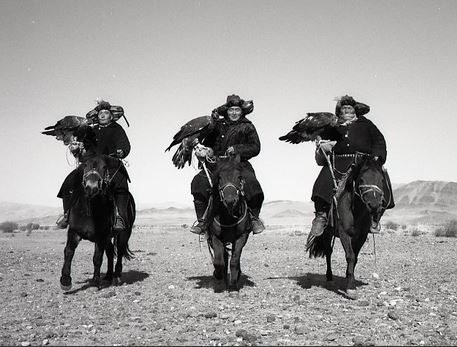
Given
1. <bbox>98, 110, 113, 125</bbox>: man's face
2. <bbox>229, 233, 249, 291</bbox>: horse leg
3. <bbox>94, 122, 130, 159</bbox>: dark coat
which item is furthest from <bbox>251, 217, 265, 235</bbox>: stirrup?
<bbox>98, 110, 113, 125</bbox>: man's face

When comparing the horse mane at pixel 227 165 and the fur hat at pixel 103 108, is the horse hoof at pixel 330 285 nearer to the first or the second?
the horse mane at pixel 227 165

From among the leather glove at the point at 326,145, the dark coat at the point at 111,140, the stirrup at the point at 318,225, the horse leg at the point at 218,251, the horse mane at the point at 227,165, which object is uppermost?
the dark coat at the point at 111,140

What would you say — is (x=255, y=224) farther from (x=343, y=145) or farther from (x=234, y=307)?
(x=343, y=145)

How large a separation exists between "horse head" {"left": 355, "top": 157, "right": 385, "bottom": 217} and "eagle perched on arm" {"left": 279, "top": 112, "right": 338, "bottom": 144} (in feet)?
3.77

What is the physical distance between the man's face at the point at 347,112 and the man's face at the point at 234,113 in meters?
1.86

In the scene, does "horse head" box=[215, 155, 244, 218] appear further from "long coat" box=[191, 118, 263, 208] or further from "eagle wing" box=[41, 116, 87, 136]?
"eagle wing" box=[41, 116, 87, 136]

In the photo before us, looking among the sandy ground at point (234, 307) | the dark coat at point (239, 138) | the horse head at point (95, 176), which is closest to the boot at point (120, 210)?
the horse head at point (95, 176)

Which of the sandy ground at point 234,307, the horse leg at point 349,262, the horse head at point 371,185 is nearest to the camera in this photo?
the sandy ground at point 234,307

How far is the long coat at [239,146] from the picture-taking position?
27.7 feet

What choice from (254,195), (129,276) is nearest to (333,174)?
(254,195)

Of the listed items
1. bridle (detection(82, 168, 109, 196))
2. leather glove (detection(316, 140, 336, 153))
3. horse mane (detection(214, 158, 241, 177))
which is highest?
leather glove (detection(316, 140, 336, 153))

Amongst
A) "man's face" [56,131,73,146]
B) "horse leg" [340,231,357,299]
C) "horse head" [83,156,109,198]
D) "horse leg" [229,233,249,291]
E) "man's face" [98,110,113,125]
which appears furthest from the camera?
"man's face" [98,110,113,125]

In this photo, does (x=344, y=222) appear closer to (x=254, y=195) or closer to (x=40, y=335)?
(x=254, y=195)

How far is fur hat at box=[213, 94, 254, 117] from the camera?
8852 mm
